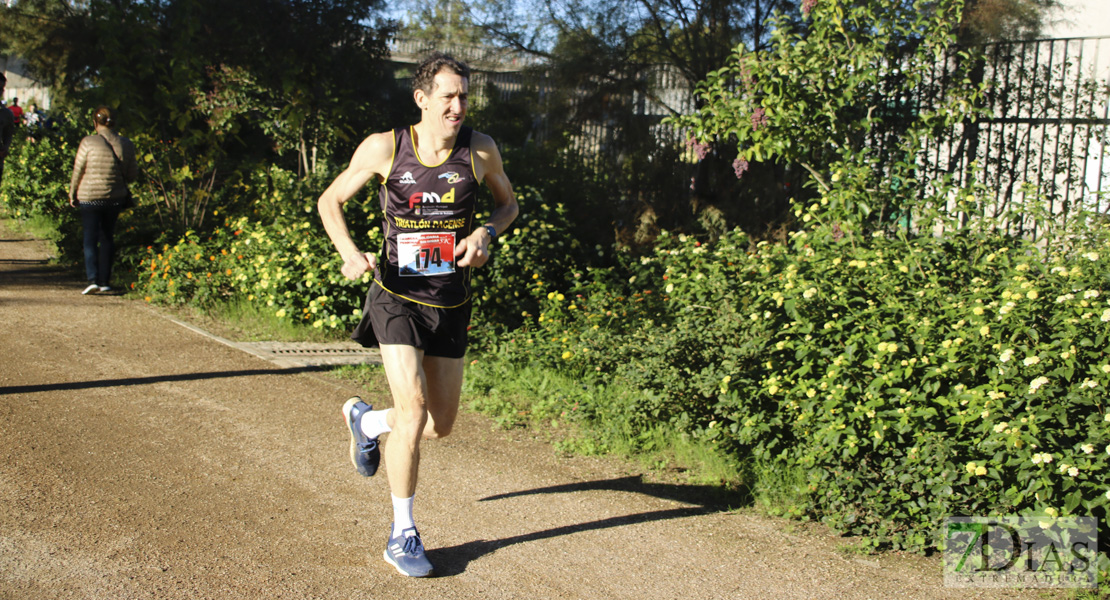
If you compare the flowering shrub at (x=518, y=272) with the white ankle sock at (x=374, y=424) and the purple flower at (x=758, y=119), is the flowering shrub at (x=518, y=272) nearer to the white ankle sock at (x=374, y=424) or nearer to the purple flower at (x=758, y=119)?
the purple flower at (x=758, y=119)

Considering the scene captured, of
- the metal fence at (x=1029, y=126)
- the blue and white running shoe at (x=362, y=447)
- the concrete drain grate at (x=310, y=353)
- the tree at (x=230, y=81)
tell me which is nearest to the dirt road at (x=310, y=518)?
the blue and white running shoe at (x=362, y=447)

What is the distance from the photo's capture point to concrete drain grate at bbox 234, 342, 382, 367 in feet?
22.7

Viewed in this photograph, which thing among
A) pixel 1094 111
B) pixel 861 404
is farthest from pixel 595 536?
pixel 1094 111

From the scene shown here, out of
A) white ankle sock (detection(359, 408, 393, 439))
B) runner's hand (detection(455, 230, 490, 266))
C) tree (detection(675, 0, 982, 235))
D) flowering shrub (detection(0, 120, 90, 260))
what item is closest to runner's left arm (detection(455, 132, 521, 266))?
runner's hand (detection(455, 230, 490, 266))

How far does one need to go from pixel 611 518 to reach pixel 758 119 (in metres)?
3.40

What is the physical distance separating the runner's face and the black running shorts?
0.74 metres

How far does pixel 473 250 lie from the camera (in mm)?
3670

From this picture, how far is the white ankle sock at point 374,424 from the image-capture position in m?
4.07

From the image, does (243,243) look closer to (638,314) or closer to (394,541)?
(638,314)

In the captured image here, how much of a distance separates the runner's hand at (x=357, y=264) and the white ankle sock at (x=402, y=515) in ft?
2.99

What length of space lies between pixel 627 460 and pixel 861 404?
1601 millimetres

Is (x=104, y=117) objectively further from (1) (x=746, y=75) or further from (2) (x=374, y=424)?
(2) (x=374, y=424)

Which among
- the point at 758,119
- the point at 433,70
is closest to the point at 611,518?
the point at 433,70

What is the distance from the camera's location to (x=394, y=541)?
11.9 ft
